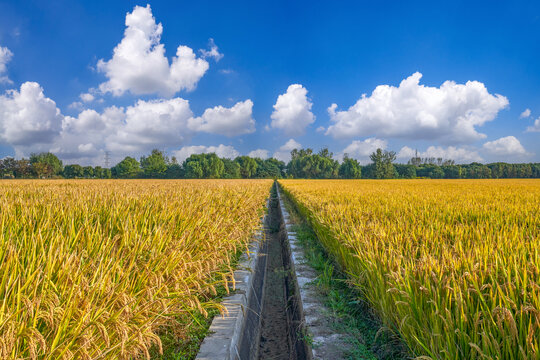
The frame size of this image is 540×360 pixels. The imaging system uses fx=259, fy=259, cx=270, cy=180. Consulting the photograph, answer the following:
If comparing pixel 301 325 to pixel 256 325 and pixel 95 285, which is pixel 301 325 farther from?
pixel 95 285

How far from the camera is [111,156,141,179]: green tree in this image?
87500mm

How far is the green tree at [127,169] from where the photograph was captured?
3445 inches

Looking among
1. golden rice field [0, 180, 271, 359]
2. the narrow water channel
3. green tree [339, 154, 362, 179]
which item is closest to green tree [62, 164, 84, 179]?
green tree [339, 154, 362, 179]

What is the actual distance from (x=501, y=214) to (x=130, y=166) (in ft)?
332

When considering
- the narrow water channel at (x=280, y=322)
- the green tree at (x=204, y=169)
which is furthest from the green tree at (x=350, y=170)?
the narrow water channel at (x=280, y=322)

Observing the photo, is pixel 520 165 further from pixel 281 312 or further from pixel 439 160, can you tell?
pixel 281 312

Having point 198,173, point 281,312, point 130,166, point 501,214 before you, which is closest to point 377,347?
point 281,312

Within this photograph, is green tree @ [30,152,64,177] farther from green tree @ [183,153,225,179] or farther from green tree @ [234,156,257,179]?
green tree @ [234,156,257,179]

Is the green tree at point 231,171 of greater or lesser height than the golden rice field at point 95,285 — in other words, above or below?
above

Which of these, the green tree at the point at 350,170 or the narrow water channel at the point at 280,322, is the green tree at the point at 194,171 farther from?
the narrow water channel at the point at 280,322

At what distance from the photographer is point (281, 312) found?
12.7ft

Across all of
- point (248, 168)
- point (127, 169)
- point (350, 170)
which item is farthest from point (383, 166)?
point (127, 169)

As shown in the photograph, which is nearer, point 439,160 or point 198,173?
point 198,173

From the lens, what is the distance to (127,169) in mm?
89438
